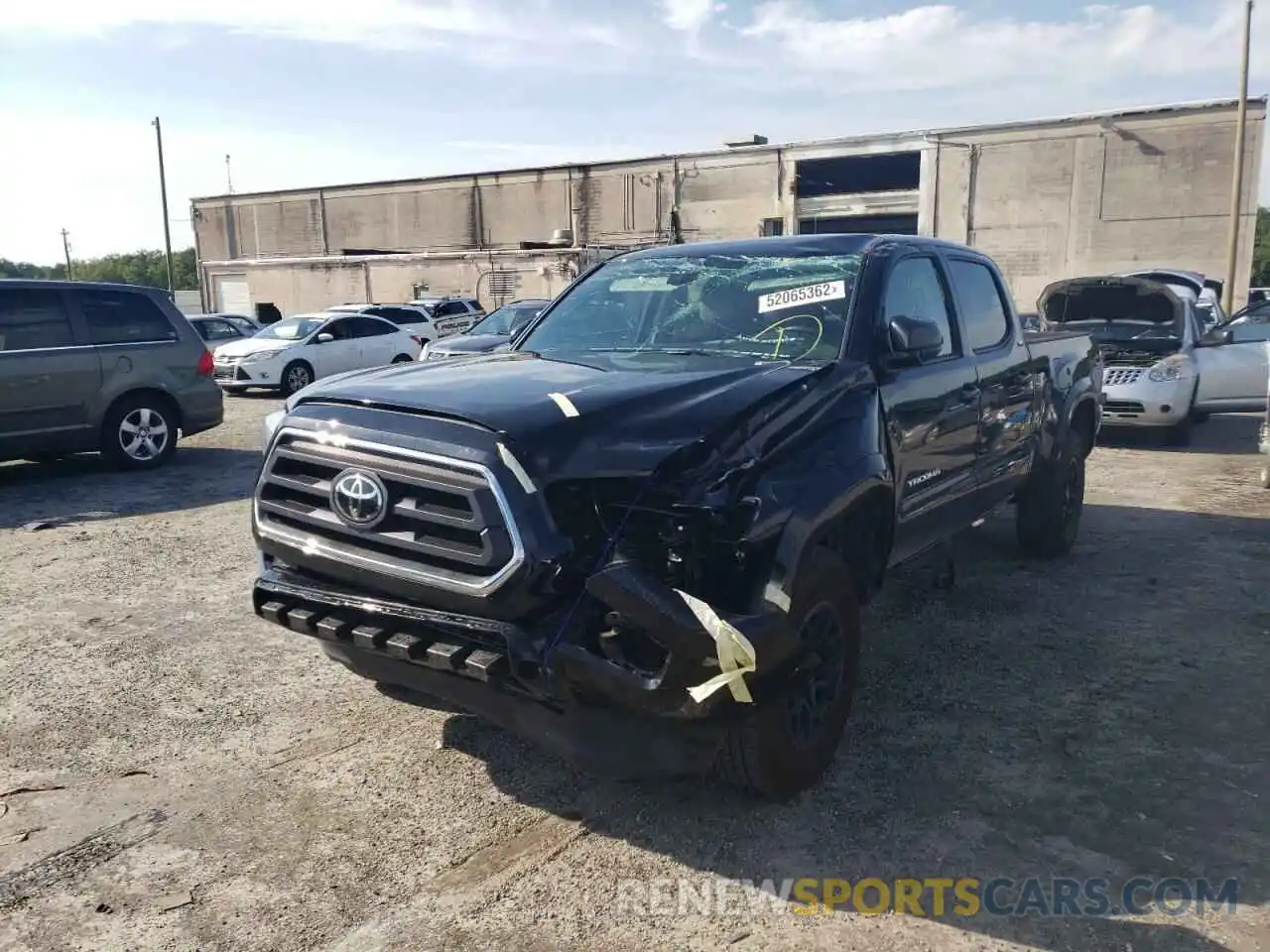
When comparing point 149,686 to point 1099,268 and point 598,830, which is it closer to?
point 598,830

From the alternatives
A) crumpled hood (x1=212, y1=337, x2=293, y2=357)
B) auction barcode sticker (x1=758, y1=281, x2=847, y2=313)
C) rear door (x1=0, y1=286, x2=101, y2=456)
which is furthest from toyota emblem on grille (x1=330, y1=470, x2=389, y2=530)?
crumpled hood (x1=212, y1=337, x2=293, y2=357)

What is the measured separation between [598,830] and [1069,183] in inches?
1360

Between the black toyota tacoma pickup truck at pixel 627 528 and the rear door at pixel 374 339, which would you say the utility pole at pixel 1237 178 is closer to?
the rear door at pixel 374 339

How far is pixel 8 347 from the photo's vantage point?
870 cm

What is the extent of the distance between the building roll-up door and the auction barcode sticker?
44.0 m

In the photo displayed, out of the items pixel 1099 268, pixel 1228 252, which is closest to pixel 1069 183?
pixel 1099 268

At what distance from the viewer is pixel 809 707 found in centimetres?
346

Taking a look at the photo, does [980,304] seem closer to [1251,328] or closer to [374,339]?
[1251,328]

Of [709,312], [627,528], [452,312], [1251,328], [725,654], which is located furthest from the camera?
[452,312]

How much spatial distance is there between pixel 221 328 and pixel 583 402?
19.7m

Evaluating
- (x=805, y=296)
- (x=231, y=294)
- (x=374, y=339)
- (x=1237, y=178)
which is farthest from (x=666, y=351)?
(x=231, y=294)

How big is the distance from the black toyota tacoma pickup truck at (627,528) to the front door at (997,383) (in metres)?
1.07

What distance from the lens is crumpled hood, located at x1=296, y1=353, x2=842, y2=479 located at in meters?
2.94

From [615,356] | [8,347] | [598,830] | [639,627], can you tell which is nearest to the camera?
[639,627]
